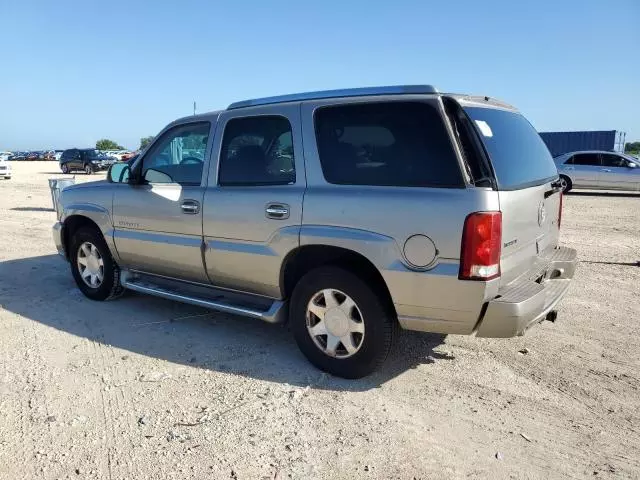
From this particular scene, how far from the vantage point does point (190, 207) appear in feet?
14.5

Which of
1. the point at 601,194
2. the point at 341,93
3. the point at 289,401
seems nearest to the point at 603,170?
the point at 601,194

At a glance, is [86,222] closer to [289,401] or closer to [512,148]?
[289,401]

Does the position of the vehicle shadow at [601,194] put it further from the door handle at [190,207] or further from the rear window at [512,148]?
the door handle at [190,207]

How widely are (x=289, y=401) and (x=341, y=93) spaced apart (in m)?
2.19

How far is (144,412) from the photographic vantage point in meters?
3.30

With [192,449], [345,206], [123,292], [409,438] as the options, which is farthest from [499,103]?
[123,292]

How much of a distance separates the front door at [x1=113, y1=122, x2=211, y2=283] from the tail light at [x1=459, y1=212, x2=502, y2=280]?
90.0 inches

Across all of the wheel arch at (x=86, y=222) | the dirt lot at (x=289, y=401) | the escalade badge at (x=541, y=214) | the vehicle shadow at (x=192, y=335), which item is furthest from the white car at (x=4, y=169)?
the escalade badge at (x=541, y=214)

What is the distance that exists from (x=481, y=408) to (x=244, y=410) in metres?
1.53

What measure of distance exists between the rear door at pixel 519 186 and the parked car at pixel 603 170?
14936 mm

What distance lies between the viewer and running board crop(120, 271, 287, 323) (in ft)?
13.3

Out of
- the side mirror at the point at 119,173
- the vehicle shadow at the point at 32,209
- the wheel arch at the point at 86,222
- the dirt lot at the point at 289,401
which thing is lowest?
the dirt lot at the point at 289,401

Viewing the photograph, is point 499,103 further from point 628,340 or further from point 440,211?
point 628,340

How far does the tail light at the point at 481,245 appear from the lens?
305cm
